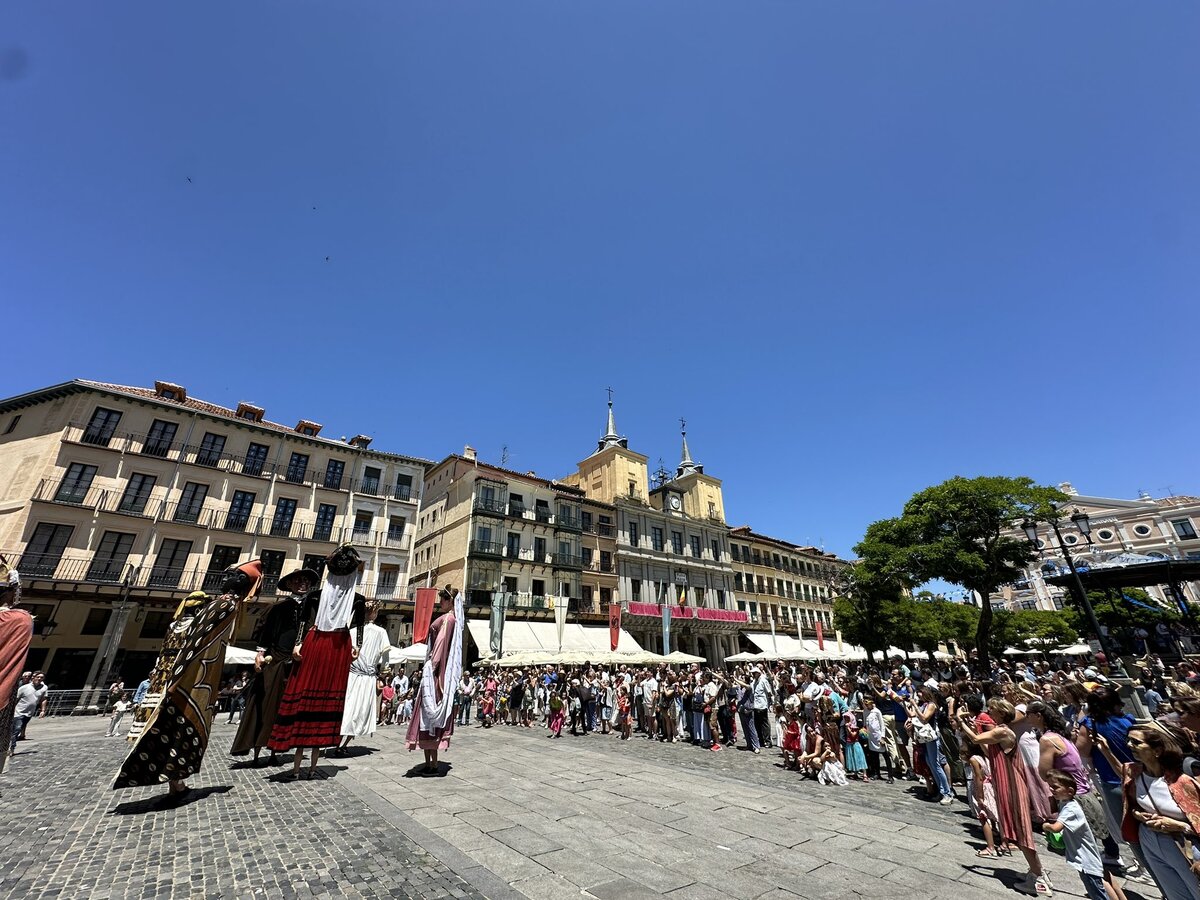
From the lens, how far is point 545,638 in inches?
1117

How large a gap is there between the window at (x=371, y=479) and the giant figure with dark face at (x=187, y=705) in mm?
26540

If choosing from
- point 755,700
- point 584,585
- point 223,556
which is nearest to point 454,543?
point 584,585

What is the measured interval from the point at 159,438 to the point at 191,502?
3.64 m

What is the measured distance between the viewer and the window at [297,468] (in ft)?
95.6

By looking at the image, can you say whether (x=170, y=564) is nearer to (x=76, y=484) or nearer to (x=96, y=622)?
(x=96, y=622)

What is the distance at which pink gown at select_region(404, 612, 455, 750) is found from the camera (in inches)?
291

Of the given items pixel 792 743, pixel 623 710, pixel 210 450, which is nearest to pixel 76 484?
pixel 210 450

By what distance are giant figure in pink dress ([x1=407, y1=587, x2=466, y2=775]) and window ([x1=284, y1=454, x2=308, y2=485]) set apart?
25834mm

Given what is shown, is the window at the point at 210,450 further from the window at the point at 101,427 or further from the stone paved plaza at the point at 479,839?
the stone paved plaza at the point at 479,839

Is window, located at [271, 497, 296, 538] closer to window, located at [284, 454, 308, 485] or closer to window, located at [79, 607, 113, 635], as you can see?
window, located at [284, 454, 308, 485]

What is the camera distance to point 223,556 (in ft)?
84.8

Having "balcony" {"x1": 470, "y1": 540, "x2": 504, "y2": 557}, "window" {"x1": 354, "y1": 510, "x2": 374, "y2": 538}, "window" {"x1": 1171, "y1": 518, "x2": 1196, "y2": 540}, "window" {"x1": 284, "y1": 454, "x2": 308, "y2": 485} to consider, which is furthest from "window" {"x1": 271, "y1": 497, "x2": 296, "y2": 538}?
"window" {"x1": 1171, "y1": 518, "x2": 1196, "y2": 540}

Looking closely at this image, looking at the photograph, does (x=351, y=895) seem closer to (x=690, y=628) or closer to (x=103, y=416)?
(x=103, y=416)

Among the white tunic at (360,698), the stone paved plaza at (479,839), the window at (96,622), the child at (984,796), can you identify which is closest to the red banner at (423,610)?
the window at (96,622)
